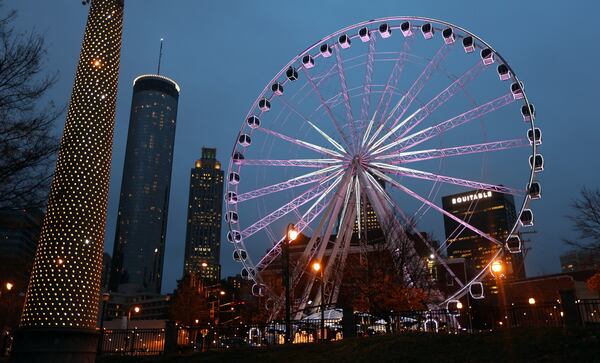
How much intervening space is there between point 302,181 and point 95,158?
2075 centimetres

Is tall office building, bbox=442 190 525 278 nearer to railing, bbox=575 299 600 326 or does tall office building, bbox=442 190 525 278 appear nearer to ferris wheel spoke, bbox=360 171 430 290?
ferris wheel spoke, bbox=360 171 430 290

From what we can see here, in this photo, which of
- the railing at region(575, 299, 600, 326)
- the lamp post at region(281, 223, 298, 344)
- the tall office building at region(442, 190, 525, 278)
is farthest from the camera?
the tall office building at region(442, 190, 525, 278)

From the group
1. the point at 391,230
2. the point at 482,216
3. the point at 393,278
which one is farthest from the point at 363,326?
the point at 482,216

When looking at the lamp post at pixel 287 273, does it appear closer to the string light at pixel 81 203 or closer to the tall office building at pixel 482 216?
the string light at pixel 81 203

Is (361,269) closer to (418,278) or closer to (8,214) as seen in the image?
(418,278)

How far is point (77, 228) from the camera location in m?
16.5

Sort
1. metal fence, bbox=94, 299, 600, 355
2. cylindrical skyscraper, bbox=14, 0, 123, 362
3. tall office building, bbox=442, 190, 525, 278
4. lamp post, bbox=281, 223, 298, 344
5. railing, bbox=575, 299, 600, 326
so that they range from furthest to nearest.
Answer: tall office building, bbox=442, 190, 525, 278 → lamp post, bbox=281, 223, 298, 344 → metal fence, bbox=94, 299, 600, 355 → railing, bbox=575, 299, 600, 326 → cylindrical skyscraper, bbox=14, 0, 123, 362

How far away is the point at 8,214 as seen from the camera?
14.8m

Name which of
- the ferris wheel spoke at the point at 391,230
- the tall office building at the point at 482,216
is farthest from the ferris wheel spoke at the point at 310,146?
the tall office building at the point at 482,216

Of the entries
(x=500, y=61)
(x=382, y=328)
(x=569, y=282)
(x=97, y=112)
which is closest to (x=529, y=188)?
(x=500, y=61)

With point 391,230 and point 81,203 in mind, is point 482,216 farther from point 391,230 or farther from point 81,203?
point 81,203

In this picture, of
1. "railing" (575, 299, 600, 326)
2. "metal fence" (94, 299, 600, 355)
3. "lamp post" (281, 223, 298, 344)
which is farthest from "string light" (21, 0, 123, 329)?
"railing" (575, 299, 600, 326)

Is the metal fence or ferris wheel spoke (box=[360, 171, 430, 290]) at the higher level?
ferris wheel spoke (box=[360, 171, 430, 290])

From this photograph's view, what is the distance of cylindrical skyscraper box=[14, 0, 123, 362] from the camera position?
15.5 m
